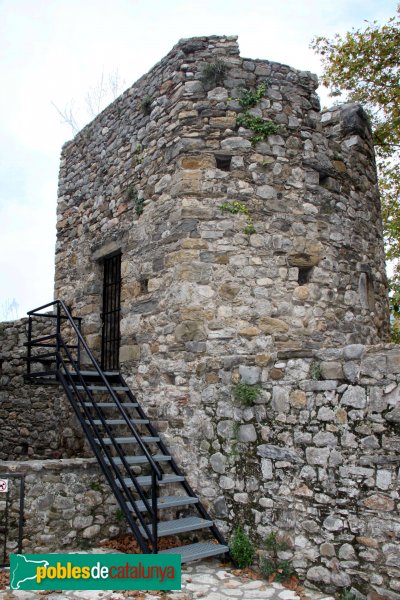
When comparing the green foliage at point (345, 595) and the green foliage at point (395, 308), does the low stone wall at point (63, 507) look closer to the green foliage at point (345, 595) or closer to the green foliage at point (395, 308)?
the green foliage at point (345, 595)

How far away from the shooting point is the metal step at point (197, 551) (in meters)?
5.21

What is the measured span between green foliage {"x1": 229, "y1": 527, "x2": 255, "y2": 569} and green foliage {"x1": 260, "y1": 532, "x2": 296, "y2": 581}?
0.52ft

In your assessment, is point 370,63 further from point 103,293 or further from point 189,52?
point 103,293

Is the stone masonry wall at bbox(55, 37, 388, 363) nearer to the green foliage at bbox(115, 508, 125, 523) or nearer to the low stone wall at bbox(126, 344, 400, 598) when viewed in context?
the low stone wall at bbox(126, 344, 400, 598)

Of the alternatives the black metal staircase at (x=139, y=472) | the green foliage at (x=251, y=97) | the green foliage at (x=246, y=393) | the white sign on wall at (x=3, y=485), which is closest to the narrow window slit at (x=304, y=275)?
the green foliage at (x=246, y=393)

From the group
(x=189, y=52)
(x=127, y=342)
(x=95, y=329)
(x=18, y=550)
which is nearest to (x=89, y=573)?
(x=18, y=550)

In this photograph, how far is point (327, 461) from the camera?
4.86 m

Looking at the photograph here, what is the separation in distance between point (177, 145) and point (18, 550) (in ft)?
15.6

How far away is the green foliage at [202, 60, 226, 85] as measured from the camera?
698cm

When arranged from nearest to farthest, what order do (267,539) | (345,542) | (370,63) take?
(345,542)
(267,539)
(370,63)

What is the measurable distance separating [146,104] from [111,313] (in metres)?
2.93

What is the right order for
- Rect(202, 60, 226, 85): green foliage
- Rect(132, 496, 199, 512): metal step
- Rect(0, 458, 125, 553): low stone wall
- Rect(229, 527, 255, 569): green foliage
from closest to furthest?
1. Rect(229, 527, 255, 569): green foliage
2. Rect(132, 496, 199, 512): metal step
3. Rect(0, 458, 125, 553): low stone wall
4. Rect(202, 60, 226, 85): green foliage

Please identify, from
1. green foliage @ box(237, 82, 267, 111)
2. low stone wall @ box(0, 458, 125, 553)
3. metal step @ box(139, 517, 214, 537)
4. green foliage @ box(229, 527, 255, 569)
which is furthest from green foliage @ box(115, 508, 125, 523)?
green foliage @ box(237, 82, 267, 111)

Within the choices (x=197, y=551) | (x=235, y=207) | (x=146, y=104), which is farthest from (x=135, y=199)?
(x=197, y=551)
